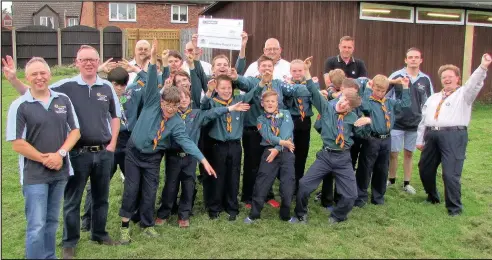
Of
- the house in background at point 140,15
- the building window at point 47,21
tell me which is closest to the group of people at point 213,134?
the house in background at point 140,15

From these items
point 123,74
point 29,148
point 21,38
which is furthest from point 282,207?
point 21,38

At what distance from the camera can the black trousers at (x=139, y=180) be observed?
5.61 meters

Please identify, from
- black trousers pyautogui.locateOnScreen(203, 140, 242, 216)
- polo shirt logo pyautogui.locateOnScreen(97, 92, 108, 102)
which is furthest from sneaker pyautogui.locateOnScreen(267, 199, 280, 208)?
polo shirt logo pyautogui.locateOnScreen(97, 92, 108, 102)

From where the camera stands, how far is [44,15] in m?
47.2

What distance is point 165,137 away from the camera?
18.5 ft

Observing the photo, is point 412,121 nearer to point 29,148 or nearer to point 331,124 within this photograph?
Answer: point 331,124

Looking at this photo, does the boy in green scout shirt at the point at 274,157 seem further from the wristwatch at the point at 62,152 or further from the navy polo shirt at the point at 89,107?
the wristwatch at the point at 62,152

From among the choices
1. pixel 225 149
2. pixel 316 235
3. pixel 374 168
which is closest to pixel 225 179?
pixel 225 149

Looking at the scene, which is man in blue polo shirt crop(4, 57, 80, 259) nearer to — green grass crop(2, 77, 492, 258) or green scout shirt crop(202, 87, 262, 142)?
green grass crop(2, 77, 492, 258)

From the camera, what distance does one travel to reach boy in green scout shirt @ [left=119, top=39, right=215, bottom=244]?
5.55 meters

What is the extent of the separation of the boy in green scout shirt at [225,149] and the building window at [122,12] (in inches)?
1093

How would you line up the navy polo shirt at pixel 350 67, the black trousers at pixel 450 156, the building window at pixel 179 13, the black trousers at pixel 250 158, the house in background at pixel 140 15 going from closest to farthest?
the black trousers at pixel 250 158 < the black trousers at pixel 450 156 < the navy polo shirt at pixel 350 67 < the house in background at pixel 140 15 < the building window at pixel 179 13

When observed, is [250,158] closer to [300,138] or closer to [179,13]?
[300,138]

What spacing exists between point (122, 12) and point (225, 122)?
28.6 metres
